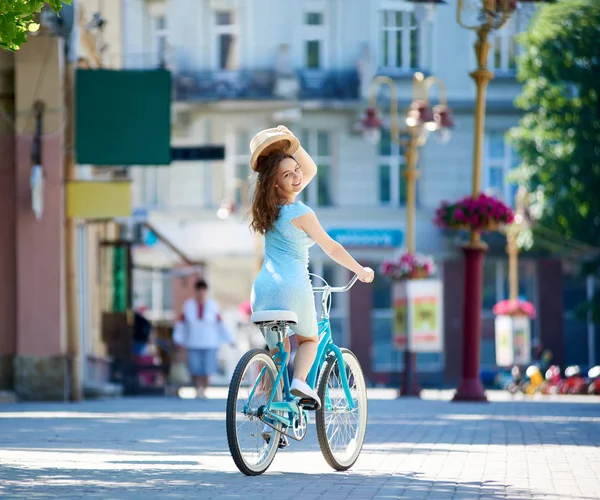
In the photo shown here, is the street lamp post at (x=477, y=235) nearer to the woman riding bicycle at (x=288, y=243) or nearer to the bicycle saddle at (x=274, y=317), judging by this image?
the woman riding bicycle at (x=288, y=243)

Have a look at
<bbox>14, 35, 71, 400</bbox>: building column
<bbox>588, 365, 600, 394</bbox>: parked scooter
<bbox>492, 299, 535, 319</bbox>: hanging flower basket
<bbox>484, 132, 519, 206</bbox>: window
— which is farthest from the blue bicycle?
<bbox>484, 132, 519, 206</bbox>: window

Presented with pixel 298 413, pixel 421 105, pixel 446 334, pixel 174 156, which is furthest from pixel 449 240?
pixel 298 413

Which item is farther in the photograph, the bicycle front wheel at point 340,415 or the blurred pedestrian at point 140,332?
the blurred pedestrian at point 140,332

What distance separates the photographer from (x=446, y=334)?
144 ft

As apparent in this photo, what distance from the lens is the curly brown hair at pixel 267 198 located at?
940 cm

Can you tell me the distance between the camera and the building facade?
44.1m

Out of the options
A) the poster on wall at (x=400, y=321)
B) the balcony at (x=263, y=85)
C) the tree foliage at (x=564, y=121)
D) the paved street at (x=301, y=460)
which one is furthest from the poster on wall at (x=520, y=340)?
the paved street at (x=301, y=460)

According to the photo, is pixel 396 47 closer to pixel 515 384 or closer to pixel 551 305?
pixel 551 305

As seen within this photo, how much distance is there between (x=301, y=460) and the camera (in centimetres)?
1055

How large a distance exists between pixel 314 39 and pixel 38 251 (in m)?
24.9

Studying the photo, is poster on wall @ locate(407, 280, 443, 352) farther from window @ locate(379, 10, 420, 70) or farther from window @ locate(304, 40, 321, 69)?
window @ locate(379, 10, 420, 70)

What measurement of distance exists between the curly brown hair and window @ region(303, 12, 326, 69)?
35553 millimetres

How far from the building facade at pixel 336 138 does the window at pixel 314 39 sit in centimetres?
4

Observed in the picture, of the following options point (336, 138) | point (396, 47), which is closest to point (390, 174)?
point (336, 138)
